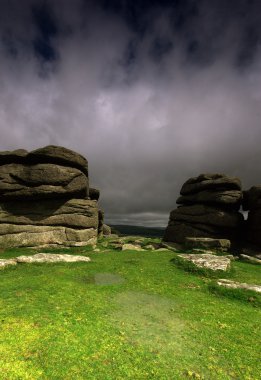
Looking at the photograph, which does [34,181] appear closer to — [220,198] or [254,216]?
[220,198]

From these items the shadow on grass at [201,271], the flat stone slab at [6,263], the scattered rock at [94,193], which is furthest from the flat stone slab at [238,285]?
the scattered rock at [94,193]

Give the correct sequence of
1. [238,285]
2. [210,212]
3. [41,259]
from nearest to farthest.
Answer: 1. [238,285]
2. [41,259]
3. [210,212]

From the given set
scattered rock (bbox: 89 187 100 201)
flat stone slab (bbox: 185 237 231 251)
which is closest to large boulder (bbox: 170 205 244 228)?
flat stone slab (bbox: 185 237 231 251)

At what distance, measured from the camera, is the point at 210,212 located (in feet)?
166

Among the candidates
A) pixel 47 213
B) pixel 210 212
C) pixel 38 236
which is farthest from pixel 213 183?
pixel 38 236

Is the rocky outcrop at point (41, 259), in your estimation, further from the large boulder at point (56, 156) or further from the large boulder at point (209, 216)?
the large boulder at point (209, 216)

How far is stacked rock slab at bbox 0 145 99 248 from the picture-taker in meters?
40.7

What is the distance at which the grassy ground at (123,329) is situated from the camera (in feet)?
29.4

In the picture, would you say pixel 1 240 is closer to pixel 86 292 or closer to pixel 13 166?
pixel 13 166

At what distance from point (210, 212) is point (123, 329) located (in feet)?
139

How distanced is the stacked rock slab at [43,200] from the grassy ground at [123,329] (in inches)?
787

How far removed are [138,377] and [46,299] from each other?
349 inches

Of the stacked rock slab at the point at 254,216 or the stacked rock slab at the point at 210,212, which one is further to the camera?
the stacked rock slab at the point at 210,212

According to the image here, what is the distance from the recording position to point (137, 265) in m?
27.3
